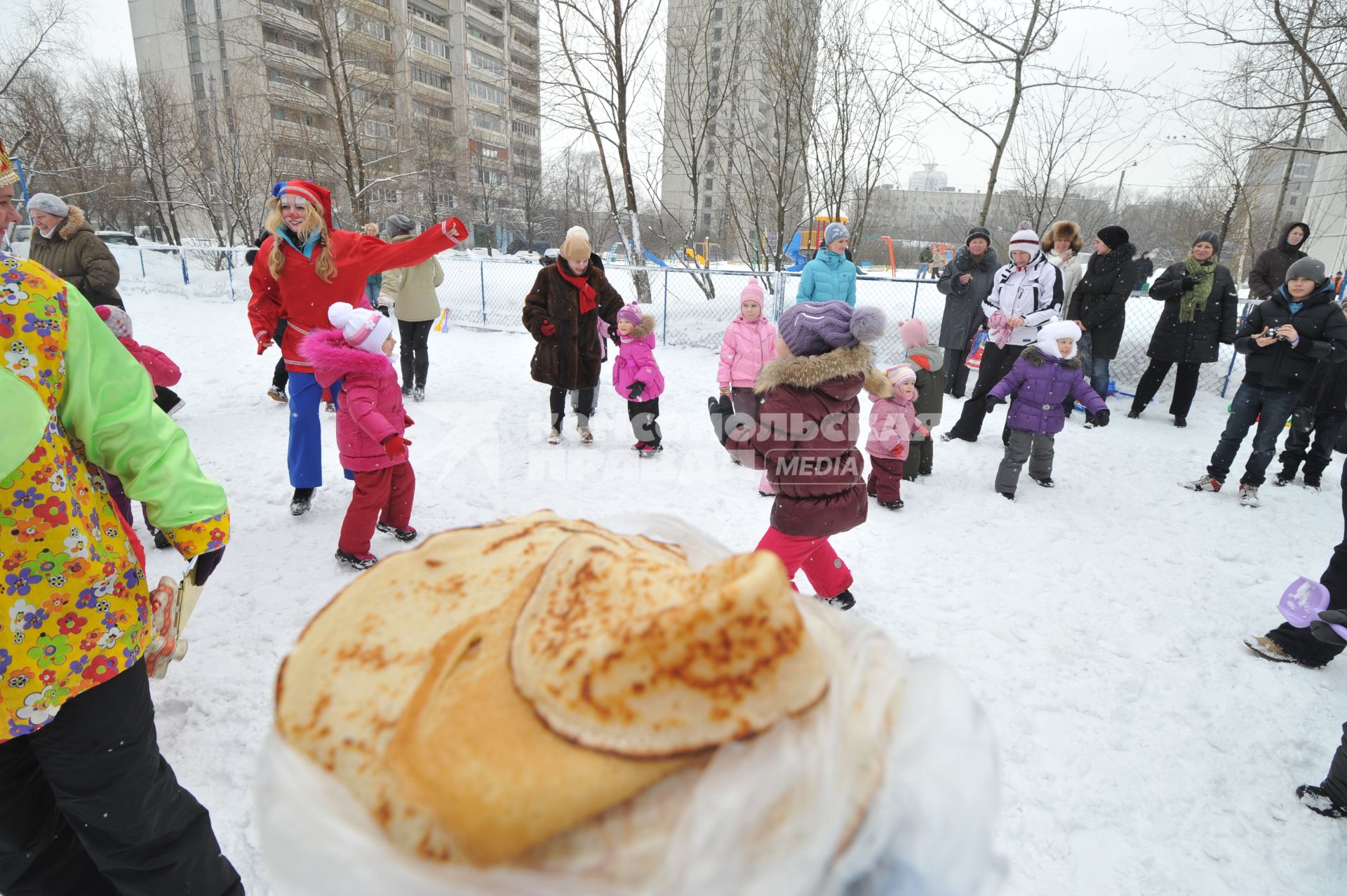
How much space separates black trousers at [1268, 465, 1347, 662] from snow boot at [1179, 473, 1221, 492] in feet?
8.90

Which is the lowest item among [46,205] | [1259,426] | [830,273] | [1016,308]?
[1259,426]

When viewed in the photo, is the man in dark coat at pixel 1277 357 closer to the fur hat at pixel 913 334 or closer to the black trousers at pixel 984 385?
the black trousers at pixel 984 385

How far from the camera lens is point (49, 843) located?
1586 millimetres

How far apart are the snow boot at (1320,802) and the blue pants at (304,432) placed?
5.30 metres

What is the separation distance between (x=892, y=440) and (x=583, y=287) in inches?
124

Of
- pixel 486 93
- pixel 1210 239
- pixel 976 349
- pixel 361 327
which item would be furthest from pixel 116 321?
pixel 486 93

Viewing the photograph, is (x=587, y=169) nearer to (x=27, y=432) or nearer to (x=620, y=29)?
(x=620, y=29)

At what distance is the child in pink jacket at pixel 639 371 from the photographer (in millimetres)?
6219

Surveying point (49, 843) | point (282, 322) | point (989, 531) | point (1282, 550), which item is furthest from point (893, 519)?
point (282, 322)

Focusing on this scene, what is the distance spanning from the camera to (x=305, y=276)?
434 centimetres

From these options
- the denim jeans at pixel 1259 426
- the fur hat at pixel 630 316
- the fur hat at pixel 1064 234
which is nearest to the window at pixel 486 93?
the fur hat at pixel 1064 234

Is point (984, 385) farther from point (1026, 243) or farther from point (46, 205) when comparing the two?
point (46, 205)

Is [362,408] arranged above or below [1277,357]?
below

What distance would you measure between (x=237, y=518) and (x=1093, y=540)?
6208 mm
